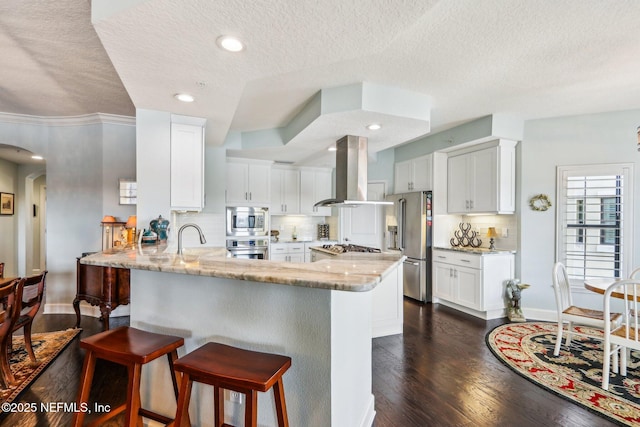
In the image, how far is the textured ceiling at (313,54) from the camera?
1.53 meters

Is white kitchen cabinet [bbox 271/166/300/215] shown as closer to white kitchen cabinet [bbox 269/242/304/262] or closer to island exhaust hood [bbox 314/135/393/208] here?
white kitchen cabinet [bbox 269/242/304/262]

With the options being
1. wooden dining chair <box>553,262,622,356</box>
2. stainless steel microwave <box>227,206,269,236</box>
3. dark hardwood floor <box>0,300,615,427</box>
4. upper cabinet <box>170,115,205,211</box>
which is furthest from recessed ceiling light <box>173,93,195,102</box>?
wooden dining chair <box>553,262,622,356</box>

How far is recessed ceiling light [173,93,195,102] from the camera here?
8.08ft

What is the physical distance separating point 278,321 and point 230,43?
1.55 meters

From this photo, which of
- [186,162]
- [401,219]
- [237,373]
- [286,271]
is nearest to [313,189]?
[401,219]

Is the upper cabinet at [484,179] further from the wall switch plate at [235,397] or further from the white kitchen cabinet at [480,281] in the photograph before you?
the wall switch plate at [235,397]

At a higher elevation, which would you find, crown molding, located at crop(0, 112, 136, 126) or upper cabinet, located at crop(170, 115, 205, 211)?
crown molding, located at crop(0, 112, 136, 126)

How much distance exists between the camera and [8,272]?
602cm

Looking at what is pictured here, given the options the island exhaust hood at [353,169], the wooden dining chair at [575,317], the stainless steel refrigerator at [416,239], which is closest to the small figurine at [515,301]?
the wooden dining chair at [575,317]

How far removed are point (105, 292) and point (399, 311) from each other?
323cm

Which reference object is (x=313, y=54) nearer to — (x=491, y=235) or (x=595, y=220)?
(x=491, y=235)

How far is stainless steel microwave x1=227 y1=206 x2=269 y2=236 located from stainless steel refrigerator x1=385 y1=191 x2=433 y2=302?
91.7 inches

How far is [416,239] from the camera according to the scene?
16.0 ft

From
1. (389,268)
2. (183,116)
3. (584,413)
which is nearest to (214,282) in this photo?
(389,268)
